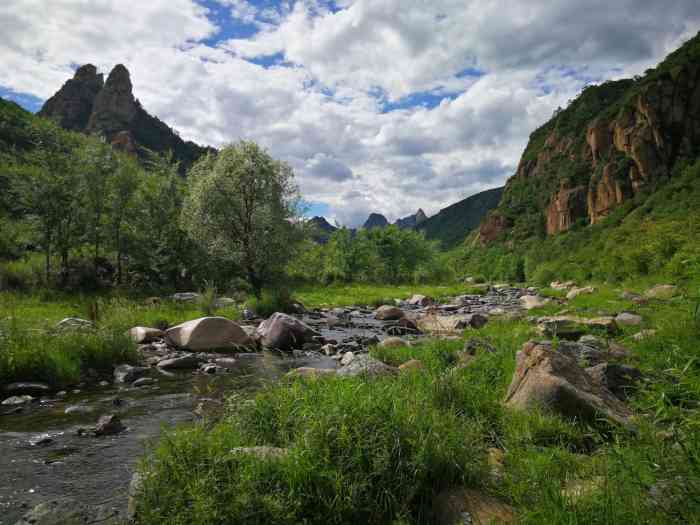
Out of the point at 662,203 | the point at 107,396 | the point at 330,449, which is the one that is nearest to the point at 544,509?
the point at 330,449

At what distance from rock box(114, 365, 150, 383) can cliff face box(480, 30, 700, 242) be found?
89576 mm

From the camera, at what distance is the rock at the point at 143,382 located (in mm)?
9886

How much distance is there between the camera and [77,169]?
2483cm

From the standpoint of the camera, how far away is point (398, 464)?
158 inches

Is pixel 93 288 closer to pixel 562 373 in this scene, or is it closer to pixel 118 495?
pixel 118 495

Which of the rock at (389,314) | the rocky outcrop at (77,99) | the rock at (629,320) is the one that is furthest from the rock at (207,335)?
the rocky outcrop at (77,99)

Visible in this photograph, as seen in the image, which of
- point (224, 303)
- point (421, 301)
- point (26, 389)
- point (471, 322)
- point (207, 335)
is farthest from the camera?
point (421, 301)

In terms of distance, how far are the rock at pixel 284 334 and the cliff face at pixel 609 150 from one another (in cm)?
8389

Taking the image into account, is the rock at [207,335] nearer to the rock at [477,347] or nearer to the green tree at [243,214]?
the rock at [477,347]

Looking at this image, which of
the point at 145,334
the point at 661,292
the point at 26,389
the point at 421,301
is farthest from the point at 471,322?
the point at 421,301

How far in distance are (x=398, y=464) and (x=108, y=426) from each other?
527 centimetres

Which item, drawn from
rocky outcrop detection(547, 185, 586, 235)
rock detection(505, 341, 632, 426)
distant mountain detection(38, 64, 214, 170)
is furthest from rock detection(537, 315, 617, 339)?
distant mountain detection(38, 64, 214, 170)

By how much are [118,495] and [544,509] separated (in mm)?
4461

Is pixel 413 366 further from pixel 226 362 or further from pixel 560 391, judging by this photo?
pixel 226 362
